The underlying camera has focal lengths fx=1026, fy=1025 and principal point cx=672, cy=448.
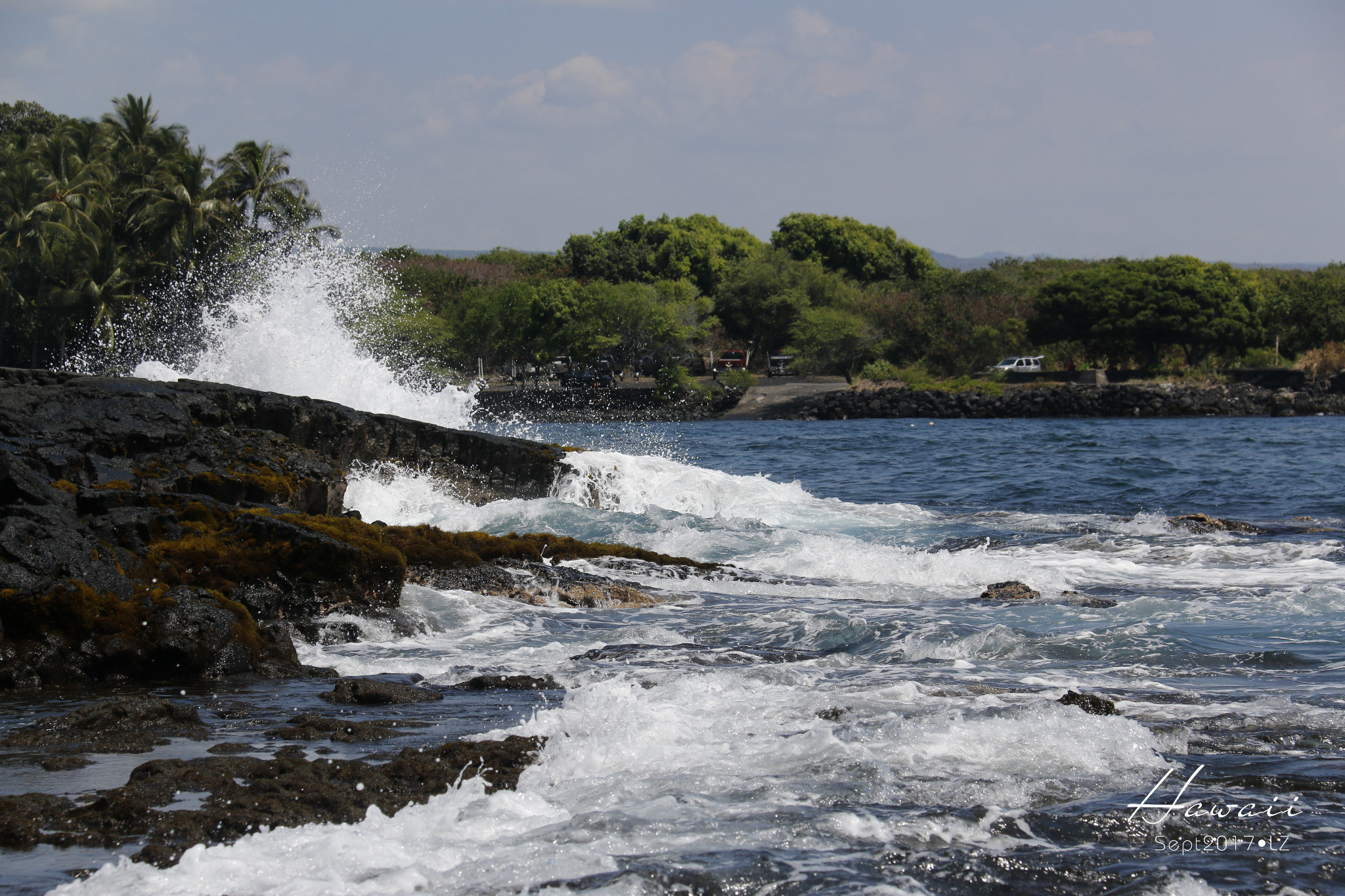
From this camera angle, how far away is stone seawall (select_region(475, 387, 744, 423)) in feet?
194

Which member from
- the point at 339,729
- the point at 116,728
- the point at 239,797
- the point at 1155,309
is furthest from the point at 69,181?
the point at 1155,309

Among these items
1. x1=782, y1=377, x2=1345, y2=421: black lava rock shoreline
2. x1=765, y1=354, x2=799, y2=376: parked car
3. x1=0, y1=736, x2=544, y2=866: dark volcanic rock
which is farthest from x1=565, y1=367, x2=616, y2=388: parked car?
x1=0, y1=736, x2=544, y2=866: dark volcanic rock

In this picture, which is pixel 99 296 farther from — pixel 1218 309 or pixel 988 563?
pixel 1218 309

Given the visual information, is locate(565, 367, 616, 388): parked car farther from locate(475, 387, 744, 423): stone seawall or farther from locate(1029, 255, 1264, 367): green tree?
locate(1029, 255, 1264, 367): green tree

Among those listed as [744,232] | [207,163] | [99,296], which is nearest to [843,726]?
[99,296]

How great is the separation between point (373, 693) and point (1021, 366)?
63.3 m

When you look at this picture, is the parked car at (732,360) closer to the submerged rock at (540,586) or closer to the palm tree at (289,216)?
the palm tree at (289,216)

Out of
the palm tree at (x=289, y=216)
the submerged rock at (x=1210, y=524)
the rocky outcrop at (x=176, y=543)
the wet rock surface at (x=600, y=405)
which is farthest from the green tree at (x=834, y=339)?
the rocky outcrop at (x=176, y=543)

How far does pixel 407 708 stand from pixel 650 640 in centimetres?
262

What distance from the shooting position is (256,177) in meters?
48.3

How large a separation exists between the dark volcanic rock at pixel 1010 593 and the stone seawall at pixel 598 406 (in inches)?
1872

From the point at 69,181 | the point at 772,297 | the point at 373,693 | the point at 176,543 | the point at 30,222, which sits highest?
the point at 69,181

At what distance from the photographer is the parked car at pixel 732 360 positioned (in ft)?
229

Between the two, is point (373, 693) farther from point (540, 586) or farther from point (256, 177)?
point (256, 177)
